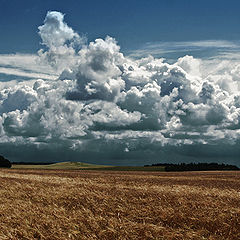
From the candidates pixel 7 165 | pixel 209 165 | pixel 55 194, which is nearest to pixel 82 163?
pixel 7 165

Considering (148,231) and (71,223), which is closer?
(148,231)

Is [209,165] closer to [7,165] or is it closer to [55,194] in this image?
[7,165]

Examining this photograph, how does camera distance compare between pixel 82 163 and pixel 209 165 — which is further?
pixel 82 163

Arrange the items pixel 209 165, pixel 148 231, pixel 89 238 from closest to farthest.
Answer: pixel 89 238
pixel 148 231
pixel 209 165

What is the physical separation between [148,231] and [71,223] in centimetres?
200

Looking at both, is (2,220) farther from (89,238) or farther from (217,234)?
(217,234)

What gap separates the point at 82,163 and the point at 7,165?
29.5 metres

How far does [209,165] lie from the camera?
9444 centimetres

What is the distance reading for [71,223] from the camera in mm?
8391

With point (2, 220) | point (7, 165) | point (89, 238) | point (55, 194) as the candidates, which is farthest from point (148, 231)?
point (7, 165)

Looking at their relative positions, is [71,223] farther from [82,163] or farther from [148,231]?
[82,163]

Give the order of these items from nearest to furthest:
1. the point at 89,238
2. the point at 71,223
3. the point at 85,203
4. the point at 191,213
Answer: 1. the point at 89,238
2. the point at 71,223
3. the point at 191,213
4. the point at 85,203

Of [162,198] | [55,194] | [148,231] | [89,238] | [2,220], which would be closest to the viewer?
[89,238]

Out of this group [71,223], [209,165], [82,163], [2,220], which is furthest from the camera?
[82,163]
